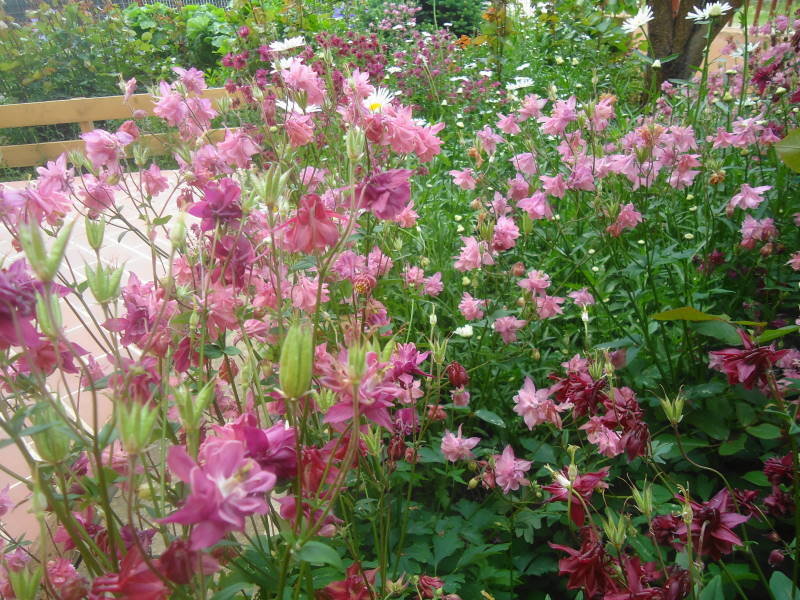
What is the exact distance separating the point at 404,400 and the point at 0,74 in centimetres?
994

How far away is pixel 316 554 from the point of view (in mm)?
702

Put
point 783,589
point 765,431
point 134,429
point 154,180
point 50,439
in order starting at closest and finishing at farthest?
point 134,429, point 50,439, point 783,589, point 765,431, point 154,180

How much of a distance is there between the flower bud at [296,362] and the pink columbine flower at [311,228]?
0.34 meters

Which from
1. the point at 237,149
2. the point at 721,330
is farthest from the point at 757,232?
the point at 237,149

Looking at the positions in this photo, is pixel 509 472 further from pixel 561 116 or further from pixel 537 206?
pixel 561 116

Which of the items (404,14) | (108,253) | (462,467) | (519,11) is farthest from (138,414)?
(404,14)

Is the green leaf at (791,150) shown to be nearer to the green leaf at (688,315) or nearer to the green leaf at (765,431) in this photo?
the green leaf at (688,315)

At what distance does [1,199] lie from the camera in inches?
41.1

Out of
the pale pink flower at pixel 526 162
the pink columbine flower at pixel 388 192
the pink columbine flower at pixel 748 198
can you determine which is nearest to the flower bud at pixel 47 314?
the pink columbine flower at pixel 388 192

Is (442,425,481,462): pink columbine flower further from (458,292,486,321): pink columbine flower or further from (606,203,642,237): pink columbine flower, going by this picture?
(606,203,642,237): pink columbine flower

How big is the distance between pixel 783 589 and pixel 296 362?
0.92m

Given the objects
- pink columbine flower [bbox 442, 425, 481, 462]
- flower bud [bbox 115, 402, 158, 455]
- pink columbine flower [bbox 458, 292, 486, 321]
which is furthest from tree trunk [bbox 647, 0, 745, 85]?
flower bud [bbox 115, 402, 158, 455]

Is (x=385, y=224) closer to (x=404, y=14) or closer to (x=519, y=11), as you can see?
(x=519, y=11)

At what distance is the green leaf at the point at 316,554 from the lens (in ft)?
2.26
